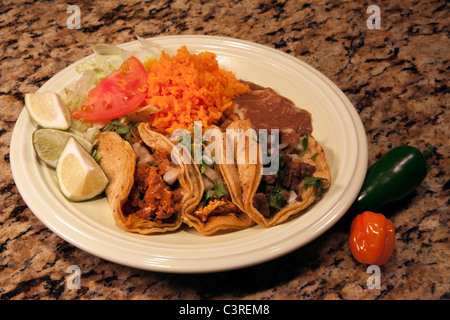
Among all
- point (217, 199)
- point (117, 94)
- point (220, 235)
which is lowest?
point (220, 235)

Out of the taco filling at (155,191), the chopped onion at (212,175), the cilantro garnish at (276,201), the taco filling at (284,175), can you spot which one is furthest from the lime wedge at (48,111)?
the cilantro garnish at (276,201)

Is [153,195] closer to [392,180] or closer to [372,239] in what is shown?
[372,239]

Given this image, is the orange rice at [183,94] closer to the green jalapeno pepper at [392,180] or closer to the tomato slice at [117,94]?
the tomato slice at [117,94]

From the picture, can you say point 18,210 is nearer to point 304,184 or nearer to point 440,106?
point 304,184

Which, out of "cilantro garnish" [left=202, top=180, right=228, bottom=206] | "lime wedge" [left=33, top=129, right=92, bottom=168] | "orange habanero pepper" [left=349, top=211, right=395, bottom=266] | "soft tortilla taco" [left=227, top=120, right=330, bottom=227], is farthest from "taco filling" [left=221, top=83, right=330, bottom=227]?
"lime wedge" [left=33, top=129, right=92, bottom=168]

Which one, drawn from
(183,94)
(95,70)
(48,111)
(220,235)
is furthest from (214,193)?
(95,70)

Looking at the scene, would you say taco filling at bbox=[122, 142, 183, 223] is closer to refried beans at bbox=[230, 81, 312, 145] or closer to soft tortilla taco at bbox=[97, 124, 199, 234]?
soft tortilla taco at bbox=[97, 124, 199, 234]

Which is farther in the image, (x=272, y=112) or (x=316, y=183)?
(x=272, y=112)
